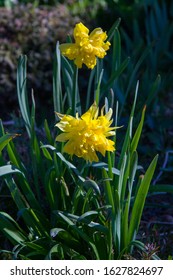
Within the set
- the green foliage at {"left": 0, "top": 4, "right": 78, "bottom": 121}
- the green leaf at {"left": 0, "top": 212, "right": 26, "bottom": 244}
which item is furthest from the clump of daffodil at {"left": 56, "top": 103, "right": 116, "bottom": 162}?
the green foliage at {"left": 0, "top": 4, "right": 78, "bottom": 121}

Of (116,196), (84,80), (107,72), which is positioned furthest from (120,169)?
(84,80)

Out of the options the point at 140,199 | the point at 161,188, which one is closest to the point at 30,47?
the point at 161,188

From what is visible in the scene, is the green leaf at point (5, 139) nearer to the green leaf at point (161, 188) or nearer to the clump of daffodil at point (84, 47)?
the clump of daffodil at point (84, 47)

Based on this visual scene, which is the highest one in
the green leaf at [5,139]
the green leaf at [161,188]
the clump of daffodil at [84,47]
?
the clump of daffodil at [84,47]

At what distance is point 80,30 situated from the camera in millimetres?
1878

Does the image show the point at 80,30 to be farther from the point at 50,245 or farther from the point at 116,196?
the point at 50,245

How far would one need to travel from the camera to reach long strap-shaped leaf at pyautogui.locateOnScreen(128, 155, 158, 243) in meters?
1.94

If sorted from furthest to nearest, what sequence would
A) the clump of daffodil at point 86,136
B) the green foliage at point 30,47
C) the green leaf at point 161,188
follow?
the green foliage at point 30,47 → the green leaf at point 161,188 → the clump of daffodil at point 86,136

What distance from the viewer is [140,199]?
6.56ft

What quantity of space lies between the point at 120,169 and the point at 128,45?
1.88m

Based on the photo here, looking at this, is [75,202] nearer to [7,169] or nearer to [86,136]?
[7,169]

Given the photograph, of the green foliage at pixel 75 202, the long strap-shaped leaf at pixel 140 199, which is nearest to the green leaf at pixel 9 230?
the green foliage at pixel 75 202

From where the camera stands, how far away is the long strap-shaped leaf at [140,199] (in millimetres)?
1941
